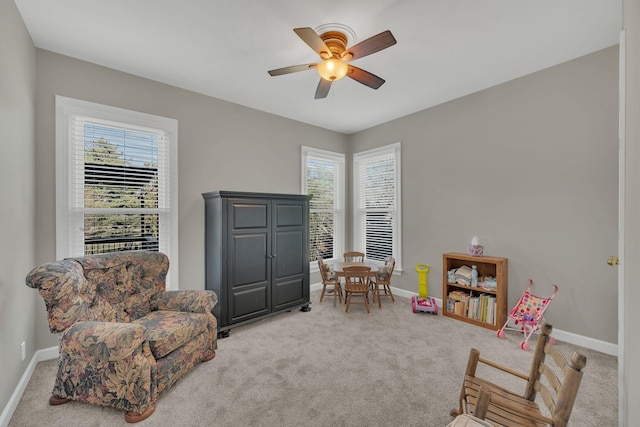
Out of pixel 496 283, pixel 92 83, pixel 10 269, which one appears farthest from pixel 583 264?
pixel 92 83

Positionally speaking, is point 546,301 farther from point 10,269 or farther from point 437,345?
point 10,269

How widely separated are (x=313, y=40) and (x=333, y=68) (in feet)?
1.04

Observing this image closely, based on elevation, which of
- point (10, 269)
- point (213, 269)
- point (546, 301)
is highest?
point (10, 269)

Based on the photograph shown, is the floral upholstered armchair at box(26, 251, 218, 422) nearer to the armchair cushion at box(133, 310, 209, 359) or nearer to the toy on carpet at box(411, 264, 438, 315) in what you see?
the armchair cushion at box(133, 310, 209, 359)

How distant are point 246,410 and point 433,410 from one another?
1307 millimetres

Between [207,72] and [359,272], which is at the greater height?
[207,72]

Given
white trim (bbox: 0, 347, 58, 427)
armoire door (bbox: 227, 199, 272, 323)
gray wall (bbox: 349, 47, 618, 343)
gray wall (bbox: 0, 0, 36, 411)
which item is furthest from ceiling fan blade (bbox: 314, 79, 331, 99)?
white trim (bbox: 0, 347, 58, 427)

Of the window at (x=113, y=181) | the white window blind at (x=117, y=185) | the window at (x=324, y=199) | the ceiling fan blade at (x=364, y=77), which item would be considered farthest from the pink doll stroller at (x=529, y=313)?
the white window blind at (x=117, y=185)

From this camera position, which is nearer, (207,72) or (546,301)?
(546,301)

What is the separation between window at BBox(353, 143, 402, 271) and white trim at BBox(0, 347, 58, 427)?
4.20 meters

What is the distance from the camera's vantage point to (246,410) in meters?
1.92

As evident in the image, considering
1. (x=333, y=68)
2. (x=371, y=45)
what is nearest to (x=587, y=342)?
(x=371, y=45)

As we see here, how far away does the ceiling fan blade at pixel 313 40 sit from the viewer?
1.83 meters

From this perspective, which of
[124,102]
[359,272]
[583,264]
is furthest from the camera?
[359,272]
